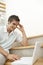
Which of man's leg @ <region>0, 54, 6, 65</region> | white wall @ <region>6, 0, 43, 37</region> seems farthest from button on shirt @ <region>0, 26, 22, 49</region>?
A: white wall @ <region>6, 0, 43, 37</region>

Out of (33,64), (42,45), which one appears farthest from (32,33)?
(33,64)

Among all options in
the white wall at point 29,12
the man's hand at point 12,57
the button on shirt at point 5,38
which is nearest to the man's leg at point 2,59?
the man's hand at point 12,57

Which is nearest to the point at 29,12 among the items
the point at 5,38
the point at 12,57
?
the point at 5,38

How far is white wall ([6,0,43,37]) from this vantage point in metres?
2.77

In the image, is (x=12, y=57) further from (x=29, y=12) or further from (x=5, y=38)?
(x=29, y=12)

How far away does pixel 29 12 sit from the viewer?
115 inches

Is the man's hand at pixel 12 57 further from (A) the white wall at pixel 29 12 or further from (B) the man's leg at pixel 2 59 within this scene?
(A) the white wall at pixel 29 12

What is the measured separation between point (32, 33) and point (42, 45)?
0.92 meters

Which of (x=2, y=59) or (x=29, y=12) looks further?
(x=29, y=12)

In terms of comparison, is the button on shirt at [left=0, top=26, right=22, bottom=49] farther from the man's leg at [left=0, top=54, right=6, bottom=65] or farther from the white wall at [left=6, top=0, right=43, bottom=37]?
the white wall at [left=6, top=0, right=43, bottom=37]

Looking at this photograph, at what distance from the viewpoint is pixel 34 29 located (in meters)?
2.82

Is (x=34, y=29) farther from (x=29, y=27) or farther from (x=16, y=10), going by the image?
(x=16, y=10)

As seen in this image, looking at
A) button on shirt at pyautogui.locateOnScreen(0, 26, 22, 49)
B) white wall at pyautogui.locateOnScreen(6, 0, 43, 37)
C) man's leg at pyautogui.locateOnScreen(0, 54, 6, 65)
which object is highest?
white wall at pyautogui.locateOnScreen(6, 0, 43, 37)

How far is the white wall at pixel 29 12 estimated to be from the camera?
2.77 meters
